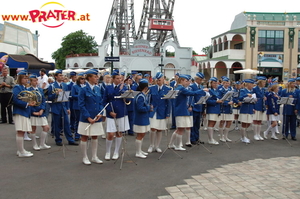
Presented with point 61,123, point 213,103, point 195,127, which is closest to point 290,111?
point 213,103

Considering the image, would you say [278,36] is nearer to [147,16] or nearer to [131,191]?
[147,16]

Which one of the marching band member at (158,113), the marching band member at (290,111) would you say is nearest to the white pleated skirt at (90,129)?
the marching band member at (158,113)

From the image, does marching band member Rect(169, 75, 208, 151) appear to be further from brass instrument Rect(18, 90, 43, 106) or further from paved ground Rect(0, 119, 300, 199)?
brass instrument Rect(18, 90, 43, 106)

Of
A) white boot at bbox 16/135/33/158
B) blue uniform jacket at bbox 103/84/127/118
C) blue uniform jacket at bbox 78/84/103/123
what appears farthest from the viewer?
white boot at bbox 16/135/33/158

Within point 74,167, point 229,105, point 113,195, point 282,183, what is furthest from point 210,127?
point 113,195

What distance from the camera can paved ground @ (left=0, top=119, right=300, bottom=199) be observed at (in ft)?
17.9

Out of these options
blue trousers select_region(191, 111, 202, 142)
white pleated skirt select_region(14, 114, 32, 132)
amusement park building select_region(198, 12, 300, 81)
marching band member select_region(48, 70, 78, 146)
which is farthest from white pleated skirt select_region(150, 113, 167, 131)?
amusement park building select_region(198, 12, 300, 81)

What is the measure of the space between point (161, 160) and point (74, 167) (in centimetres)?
222

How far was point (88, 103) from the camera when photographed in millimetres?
7102

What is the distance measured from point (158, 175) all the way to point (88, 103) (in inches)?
91.7

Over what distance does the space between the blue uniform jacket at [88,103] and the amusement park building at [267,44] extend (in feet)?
127

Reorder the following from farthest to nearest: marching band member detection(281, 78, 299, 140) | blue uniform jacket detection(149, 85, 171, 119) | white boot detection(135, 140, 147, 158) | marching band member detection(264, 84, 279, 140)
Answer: marching band member detection(264, 84, 279, 140)
marching band member detection(281, 78, 299, 140)
blue uniform jacket detection(149, 85, 171, 119)
white boot detection(135, 140, 147, 158)

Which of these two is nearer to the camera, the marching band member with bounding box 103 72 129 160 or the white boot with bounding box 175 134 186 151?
the marching band member with bounding box 103 72 129 160

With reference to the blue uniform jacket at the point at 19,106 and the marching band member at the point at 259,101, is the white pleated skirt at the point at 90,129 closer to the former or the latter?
the blue uniform jacket at the point at 19,106
